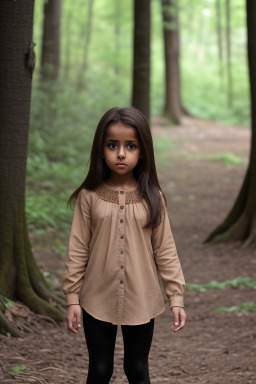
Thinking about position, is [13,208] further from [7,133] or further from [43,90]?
[43,90]

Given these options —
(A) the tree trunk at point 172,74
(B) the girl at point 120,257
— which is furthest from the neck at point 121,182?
(A) the tree trunk at point 172,74

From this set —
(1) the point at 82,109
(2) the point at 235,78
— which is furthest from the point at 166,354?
(2) the point at 235,78

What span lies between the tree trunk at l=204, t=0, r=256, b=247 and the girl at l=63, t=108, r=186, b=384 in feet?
18.2

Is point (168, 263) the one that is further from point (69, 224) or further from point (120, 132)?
point (69, 224)

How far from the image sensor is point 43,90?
14648 mm

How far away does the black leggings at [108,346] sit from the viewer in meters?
3.02

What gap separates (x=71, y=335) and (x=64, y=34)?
31.8 m

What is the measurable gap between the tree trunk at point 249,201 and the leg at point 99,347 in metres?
5.63

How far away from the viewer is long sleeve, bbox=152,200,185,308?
3.04 metres

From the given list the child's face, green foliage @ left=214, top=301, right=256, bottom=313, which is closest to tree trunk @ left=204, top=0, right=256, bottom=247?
green foliage @ left=214, top=301, right=256, bottom=313

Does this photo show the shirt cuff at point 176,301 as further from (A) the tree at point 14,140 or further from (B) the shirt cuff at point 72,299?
(A) the tree at point 14,140

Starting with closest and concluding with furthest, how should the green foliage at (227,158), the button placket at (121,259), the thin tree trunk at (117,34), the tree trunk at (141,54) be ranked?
the button placket at (121,259), the tree trunk at (141,54), the green foliage at (227,158), the thin tree trunk at (117,34)

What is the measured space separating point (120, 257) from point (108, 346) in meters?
0.49

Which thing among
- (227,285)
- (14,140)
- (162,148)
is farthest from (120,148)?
(162,148)
